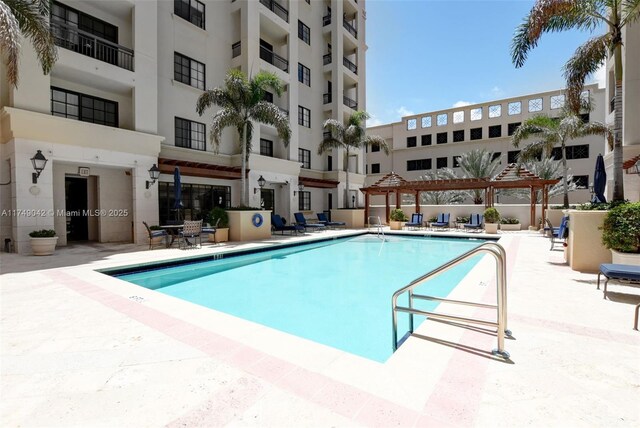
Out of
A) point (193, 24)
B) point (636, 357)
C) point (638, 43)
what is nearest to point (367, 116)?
point (193, 24)

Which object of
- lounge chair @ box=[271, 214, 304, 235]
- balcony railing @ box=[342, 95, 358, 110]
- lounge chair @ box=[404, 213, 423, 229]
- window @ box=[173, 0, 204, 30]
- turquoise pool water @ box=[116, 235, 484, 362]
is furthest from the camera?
balcony railing @ box=[342, 95, 358, 110]

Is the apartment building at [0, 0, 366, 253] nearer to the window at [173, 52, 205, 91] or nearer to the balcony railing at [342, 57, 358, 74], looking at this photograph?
the window at [173, 52, 205, 91]

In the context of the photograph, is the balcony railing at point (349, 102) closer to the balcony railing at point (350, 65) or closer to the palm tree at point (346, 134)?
the balcony railing at point (350, 65)

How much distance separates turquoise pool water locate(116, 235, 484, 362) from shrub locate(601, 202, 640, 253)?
3275 millimetres

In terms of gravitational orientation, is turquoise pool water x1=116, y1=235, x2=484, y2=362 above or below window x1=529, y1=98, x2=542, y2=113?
below

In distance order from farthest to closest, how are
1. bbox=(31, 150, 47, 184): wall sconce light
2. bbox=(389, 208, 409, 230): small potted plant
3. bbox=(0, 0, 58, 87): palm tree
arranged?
bbox=(389, 208, 409, 230): small potted plant < bbox=(31, 150, 47, 184): wall sconce light < bbox=(0, 0, 58, 87): palm tree

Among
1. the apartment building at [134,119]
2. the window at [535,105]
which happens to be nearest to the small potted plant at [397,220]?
the apartment building at [134,119]

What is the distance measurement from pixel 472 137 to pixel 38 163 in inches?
1570

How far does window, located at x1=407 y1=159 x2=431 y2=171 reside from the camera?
131ft

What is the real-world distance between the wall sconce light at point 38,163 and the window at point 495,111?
40.6 m

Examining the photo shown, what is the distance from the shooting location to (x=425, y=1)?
56.9 feet

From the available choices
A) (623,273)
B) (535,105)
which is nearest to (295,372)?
(623,273)

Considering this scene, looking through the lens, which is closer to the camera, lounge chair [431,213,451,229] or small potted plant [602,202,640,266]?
small potted plant [602,202,640,266]

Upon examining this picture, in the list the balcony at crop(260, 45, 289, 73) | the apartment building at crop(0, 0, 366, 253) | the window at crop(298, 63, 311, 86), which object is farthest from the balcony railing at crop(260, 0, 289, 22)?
the window at crop(298, 63, 311, 86)
